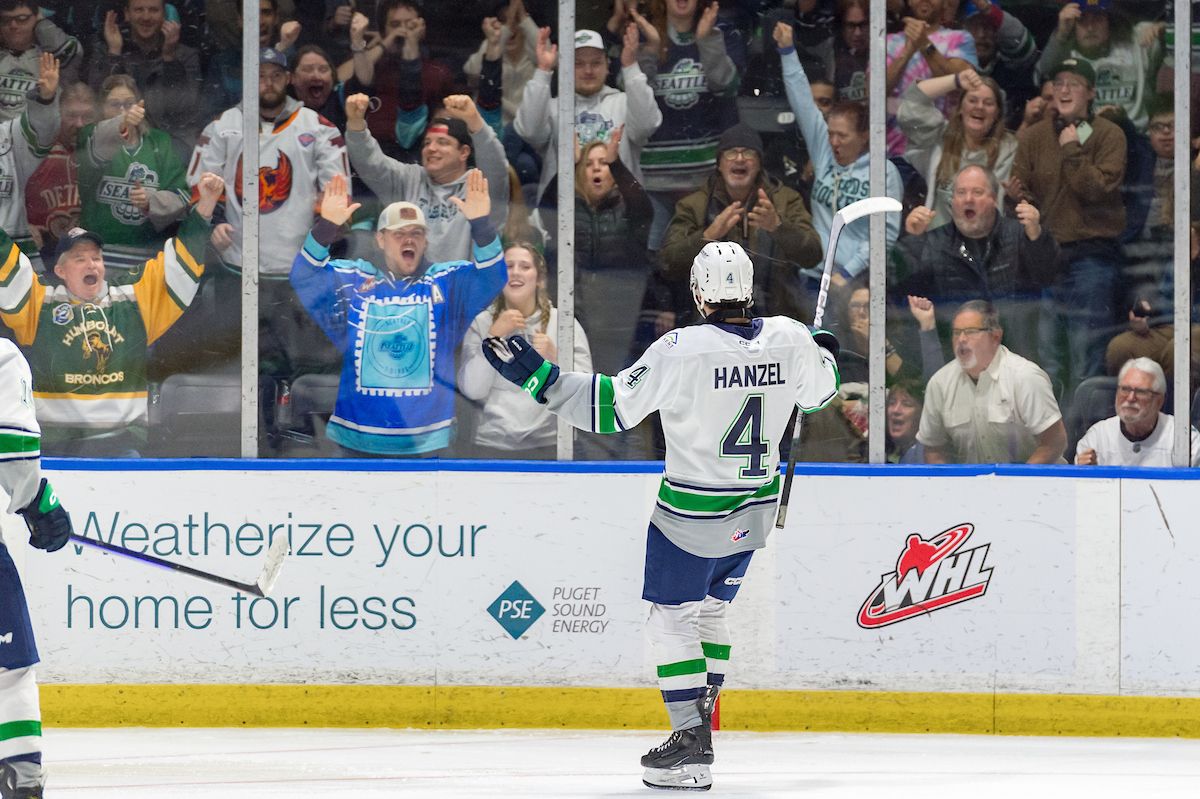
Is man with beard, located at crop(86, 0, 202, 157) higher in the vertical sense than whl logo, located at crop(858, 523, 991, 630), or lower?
higher

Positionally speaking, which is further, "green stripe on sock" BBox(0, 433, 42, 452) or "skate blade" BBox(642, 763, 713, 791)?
"skate blade" BBox(642, 763, 713, 791)

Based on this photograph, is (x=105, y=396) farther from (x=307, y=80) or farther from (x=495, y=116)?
(x=495, y=116)

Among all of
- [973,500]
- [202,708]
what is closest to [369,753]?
[202,708]

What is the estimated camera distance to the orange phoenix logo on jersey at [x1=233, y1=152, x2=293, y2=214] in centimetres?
564

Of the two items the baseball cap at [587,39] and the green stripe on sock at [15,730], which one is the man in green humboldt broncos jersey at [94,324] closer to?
the baseball cap at [587,39]

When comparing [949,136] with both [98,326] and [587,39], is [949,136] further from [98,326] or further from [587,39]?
[98,326]

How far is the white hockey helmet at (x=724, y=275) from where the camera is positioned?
14.0 feet

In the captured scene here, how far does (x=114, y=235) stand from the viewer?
5652 mm

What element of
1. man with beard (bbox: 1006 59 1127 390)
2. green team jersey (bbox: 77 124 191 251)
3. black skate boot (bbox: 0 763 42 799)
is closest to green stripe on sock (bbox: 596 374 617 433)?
black skate boot (bbox: 0 763 42 799)

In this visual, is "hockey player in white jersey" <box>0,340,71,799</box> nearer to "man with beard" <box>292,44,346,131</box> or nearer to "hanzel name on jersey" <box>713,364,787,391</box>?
"hanzel name on jersey" <box>713,364,787,391</box>

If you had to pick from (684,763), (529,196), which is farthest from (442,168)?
(684,763)

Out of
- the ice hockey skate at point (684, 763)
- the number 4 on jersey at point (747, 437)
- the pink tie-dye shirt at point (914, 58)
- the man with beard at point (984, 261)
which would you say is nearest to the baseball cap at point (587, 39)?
the pink tie-dye shirt at point (914, 58)

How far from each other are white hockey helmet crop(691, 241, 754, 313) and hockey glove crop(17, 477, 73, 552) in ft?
5.31

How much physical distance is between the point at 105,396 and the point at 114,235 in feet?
1.73
